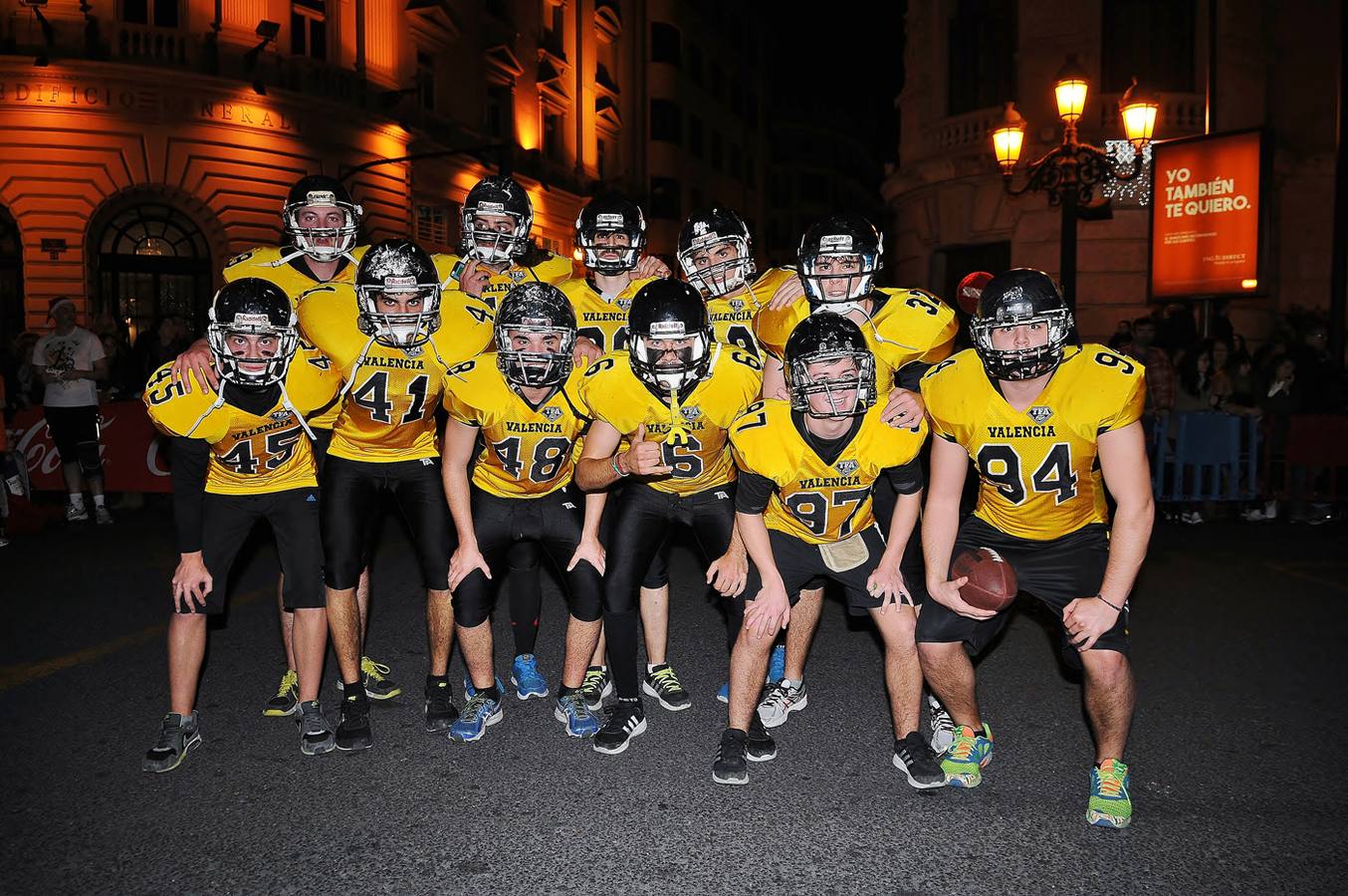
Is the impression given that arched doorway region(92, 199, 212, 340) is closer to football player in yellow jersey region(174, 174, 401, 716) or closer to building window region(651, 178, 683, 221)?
football player in yellow jersey region(174, 174, 401, 716)

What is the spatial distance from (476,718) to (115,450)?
923 centimetres

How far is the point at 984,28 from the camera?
20.6 m

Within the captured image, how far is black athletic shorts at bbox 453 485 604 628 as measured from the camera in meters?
5.17

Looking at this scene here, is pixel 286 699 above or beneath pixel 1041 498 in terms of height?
beneath

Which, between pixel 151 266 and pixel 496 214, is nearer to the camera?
pixel 496 214

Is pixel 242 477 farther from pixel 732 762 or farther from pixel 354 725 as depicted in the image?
pixel 732 762

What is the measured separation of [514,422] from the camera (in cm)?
512

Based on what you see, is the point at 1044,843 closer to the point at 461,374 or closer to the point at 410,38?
the point at 461,374

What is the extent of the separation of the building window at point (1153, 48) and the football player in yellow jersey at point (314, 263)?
17.7 meters

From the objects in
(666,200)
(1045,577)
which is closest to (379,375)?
(1045,577)

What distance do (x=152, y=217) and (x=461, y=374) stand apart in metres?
20.7

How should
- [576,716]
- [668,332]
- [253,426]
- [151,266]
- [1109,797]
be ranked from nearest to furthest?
[1109,797]
[668,332]
[253,426]
[576,716]
[151,266]

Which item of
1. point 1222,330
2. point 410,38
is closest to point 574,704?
point 1222,330

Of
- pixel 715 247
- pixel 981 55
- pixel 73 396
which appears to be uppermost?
pixel 981 55
